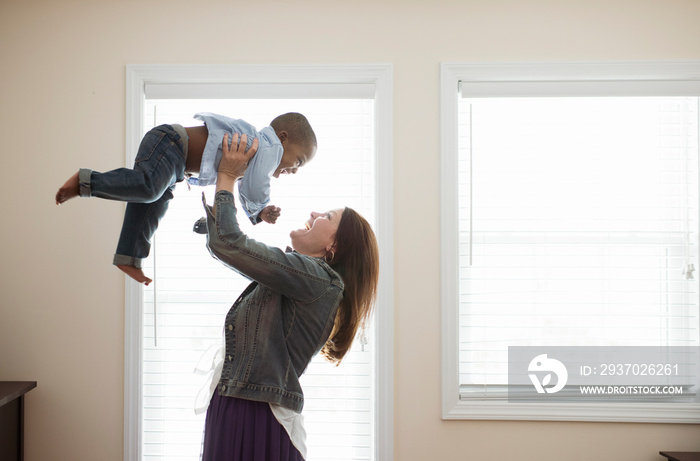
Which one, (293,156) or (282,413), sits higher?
(293,156)

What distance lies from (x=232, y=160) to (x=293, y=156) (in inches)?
10.9

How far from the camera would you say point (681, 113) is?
242cm

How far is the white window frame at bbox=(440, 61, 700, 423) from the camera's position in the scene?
91.8 inches

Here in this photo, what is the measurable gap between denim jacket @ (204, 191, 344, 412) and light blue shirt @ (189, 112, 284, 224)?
0.12m

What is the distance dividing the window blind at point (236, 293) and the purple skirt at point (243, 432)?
0.88 metres

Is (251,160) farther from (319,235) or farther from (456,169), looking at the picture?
(456,169)

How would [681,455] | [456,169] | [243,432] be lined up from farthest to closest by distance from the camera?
[456,169] → [681,455] → [243,432]

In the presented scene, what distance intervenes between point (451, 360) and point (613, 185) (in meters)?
1.12

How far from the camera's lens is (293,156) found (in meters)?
1.73

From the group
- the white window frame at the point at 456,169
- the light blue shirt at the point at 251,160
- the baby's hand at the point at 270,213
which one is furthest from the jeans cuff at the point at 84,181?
the white window frame at the point at 456,169

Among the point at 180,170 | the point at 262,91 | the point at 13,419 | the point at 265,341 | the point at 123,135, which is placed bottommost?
the point at 13,419

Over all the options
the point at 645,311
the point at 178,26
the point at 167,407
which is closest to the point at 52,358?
the point at 167,407

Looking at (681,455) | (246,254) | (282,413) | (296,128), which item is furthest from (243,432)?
(681,455)

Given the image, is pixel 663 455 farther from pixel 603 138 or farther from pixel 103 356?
pixel 103 356
